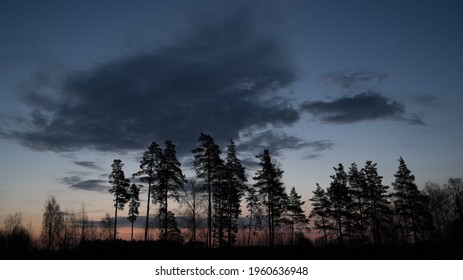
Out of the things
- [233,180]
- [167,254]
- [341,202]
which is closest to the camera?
[167,254]

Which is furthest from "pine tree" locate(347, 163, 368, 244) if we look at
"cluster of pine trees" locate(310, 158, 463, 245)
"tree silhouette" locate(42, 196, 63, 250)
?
"tree silhouette" locate(42, 196, 63, 250)

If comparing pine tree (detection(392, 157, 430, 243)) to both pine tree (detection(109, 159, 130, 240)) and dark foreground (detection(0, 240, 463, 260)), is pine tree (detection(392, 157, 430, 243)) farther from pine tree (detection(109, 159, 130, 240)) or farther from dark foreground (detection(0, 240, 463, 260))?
pine tree (detection(109, 159, 130, 240))

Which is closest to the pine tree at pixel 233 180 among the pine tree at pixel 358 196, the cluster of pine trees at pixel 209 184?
the cluster of pine trees at pixel 209 184

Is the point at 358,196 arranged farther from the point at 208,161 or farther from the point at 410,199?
the point at 208,161

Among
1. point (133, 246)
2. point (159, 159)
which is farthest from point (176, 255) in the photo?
point (159, 159)

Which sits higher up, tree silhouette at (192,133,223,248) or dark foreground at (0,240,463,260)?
tree silhouette at (192,133,223,248)

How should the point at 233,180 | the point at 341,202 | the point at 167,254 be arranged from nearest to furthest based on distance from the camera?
the point at 167,254, the point at 233,180, the point at 341,202

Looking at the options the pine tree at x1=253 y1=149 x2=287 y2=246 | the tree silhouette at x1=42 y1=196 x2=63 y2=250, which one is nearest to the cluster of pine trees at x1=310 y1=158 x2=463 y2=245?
the pine tree at x1=253 y1=149 x2=287 y2=246

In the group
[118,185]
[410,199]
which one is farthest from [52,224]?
[410,199]

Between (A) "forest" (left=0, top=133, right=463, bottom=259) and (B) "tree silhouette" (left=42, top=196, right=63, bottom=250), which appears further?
(B) "tree silhouette" (left=42, top=196, right=63, bottom=250)
